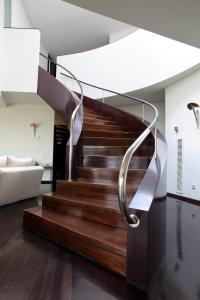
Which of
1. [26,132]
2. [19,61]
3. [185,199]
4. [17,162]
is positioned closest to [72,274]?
[17,162]

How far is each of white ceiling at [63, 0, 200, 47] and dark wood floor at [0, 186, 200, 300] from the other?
7.14 feet

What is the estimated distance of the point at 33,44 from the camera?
18.0ft

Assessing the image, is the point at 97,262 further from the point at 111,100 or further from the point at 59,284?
the point at 111,100

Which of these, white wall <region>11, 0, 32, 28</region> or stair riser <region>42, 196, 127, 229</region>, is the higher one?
white wall <region>11, 0, 32, 28</region>

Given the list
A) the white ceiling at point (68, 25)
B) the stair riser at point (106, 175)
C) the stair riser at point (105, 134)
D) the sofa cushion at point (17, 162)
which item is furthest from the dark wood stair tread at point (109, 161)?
the white ceiling at point (68, 25)

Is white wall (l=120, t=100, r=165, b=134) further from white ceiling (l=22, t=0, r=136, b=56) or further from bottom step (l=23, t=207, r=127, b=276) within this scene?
bottom step (l=23, t=207, r=127, b=276)

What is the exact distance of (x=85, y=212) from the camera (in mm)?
2531

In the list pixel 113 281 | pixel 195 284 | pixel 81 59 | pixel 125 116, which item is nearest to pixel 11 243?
pixel 113 281

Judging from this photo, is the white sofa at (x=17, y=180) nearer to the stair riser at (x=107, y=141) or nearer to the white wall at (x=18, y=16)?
the stair riser at (x=107, y=141)

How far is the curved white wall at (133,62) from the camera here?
4.92m

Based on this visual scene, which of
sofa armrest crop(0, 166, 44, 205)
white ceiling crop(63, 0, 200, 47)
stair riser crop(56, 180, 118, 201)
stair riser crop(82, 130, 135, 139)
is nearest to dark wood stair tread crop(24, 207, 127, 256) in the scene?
stair riser crop(56, 180, 118, 201)

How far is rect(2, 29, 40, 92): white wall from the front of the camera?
5.42 meters

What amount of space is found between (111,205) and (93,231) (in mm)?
388

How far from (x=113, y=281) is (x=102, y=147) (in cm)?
229
